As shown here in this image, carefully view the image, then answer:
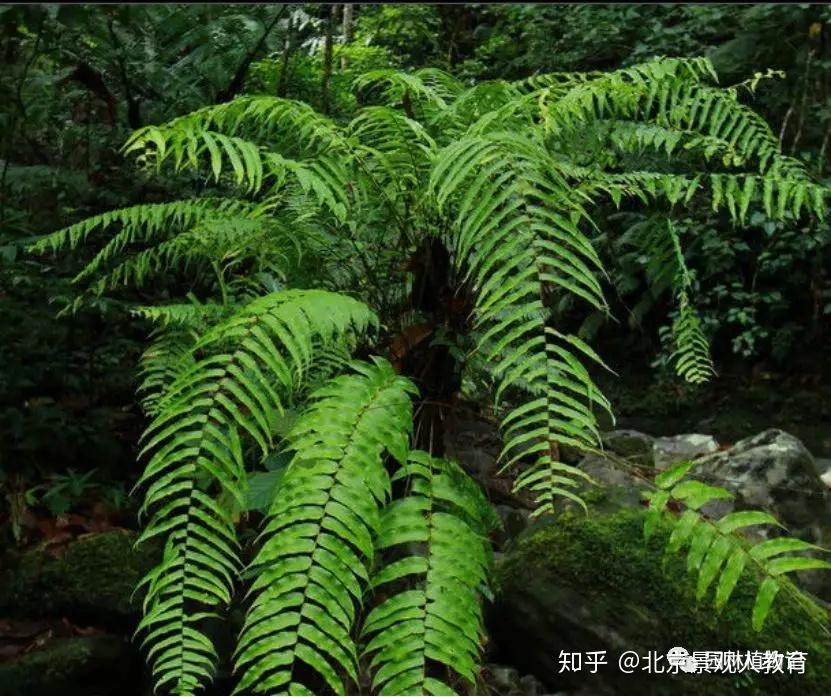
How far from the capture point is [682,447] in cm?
463

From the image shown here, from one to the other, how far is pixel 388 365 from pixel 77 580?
4.98 feet

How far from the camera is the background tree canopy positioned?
4.26 feet

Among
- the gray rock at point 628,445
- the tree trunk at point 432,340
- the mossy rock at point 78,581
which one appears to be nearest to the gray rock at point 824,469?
the gray rock at point 628,445

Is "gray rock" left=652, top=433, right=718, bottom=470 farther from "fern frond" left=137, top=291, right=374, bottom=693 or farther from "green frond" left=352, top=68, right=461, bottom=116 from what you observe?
A: "fern frond" left=137, top=291, right=374, bottom=693

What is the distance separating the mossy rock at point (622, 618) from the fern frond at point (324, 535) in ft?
3.70

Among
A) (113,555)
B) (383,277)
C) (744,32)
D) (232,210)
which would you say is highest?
(744,32)

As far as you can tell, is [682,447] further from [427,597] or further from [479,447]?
[427,597]

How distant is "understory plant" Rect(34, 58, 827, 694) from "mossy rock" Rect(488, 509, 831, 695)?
419 millimetres

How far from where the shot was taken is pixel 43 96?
3453 mm

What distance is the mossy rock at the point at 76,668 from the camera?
216 cm

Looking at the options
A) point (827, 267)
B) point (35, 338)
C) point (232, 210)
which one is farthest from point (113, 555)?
point (827, 267)

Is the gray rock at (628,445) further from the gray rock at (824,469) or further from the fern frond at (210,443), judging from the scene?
the fern frond at (210,443)

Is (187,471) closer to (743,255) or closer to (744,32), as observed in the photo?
(743,255)

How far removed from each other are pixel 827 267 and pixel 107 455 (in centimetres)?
473
